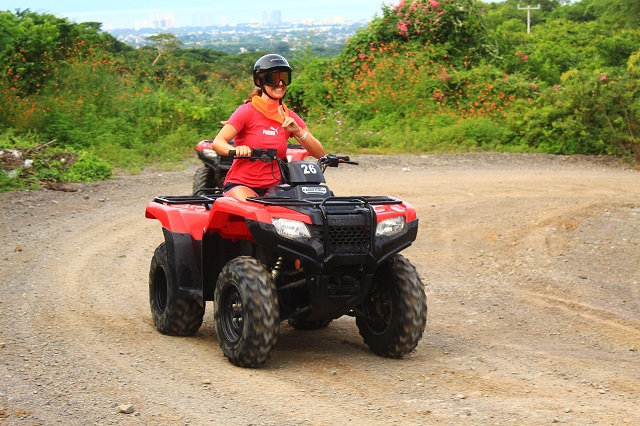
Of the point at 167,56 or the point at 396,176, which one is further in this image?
the point at 167,56

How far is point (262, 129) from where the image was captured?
25.5 ft

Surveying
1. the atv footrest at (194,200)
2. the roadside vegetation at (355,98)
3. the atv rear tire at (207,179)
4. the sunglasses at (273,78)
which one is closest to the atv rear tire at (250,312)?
the atv footrest at (194,200)

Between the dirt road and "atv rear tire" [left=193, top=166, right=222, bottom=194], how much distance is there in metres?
1.02

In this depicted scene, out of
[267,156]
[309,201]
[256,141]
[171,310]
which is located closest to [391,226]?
[309,201]

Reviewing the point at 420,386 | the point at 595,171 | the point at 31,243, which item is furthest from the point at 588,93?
the point at 420,386

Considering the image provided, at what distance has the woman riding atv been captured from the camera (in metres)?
7.70

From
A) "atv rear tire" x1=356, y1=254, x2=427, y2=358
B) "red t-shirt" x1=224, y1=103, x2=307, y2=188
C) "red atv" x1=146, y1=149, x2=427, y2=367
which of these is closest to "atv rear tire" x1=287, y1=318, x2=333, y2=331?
"red atv" x1=146, y1=149, x2=427, y2=367

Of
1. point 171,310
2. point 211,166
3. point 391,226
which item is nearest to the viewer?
point 391,226

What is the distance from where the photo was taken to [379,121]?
856 inches

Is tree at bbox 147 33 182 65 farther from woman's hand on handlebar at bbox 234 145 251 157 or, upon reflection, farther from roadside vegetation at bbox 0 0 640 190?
woman's hand on handlebar at bbox 234 145 251 157

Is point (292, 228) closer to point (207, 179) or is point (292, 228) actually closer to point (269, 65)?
point (269, 65)

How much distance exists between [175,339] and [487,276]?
423 cm

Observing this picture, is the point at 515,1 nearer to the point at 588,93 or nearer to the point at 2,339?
the point at 588,93

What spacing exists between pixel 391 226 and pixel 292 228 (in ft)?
2.46
